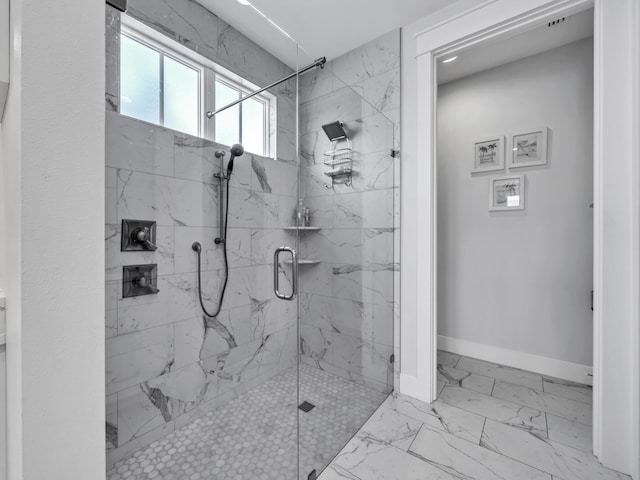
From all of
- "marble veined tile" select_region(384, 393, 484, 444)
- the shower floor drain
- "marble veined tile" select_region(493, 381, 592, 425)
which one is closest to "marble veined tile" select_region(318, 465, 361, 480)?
the shower floor drain

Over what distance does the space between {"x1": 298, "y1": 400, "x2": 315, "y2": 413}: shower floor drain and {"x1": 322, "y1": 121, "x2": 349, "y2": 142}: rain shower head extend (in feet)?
5.22

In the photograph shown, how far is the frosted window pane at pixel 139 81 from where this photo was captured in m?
1.13

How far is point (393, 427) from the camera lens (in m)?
1.64

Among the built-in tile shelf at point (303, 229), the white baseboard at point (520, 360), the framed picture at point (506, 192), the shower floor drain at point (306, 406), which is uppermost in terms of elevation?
the framed picture at point (506, 192)

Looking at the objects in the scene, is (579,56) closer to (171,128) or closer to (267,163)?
(267,163)

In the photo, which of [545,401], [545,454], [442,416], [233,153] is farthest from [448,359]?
[233,153]

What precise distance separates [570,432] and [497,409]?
358 millimetres

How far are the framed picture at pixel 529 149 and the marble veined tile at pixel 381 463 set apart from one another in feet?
7.88

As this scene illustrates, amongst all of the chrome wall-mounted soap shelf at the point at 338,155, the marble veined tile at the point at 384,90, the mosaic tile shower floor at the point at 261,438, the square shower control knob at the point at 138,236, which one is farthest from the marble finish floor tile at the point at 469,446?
the marble veined tile at the point at 384,90

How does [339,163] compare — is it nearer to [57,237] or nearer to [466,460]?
[57,237]

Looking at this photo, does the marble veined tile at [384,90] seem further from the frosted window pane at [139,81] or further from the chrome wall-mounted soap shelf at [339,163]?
the frosted window pane at [139,81]

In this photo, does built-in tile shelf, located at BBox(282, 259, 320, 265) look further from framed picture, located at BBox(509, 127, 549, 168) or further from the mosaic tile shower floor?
framed picture, located at BBox(509, 127, 549, 168)

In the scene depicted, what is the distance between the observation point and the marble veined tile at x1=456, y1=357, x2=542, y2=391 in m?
2.17

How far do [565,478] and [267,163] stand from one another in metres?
2.16
